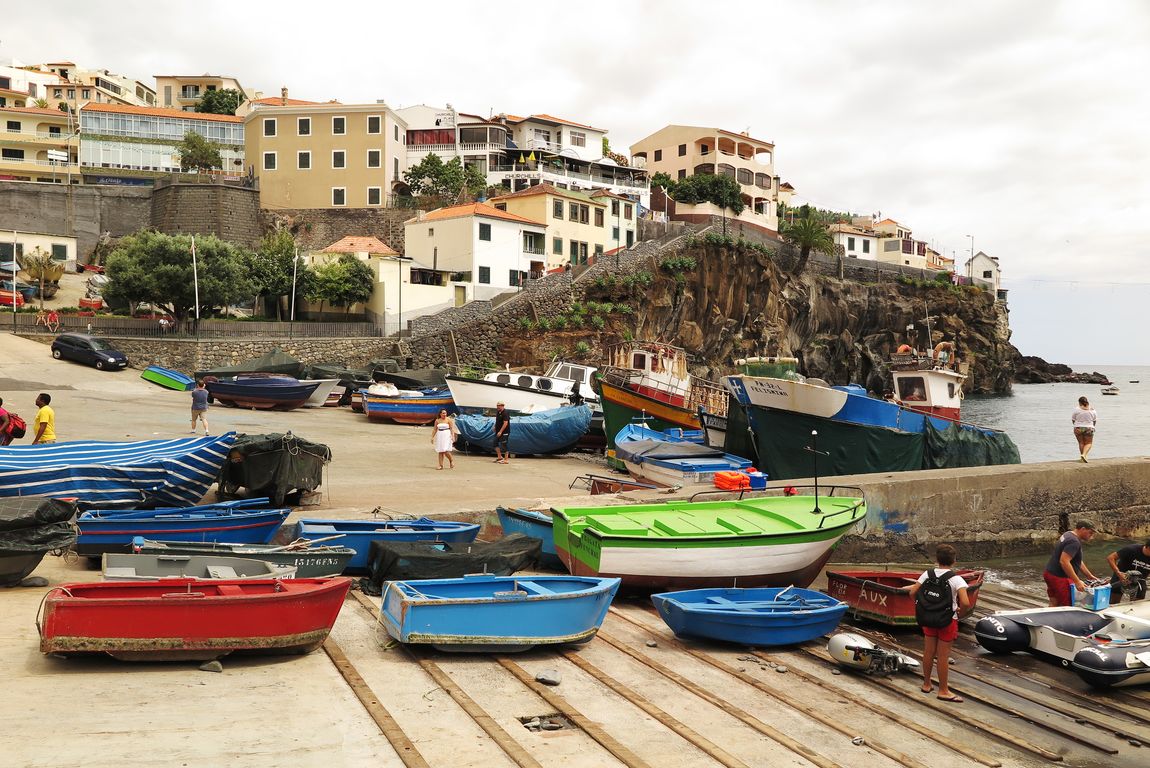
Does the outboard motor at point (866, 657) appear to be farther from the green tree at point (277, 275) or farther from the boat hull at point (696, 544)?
the green tree at point (277, 275)

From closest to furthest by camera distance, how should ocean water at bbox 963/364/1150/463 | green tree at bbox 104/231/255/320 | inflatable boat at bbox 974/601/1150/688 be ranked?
inflatable boat at bbox 974/601/1150/688 → green tree at bbox 104/231/255/320 → ocean water at bbox 963/364/1150/463

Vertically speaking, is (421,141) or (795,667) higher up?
(421,141)

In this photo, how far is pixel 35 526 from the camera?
927 centimetres

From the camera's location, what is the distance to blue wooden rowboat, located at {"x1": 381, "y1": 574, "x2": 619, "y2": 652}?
8156 mm

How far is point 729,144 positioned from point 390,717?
74.3 m

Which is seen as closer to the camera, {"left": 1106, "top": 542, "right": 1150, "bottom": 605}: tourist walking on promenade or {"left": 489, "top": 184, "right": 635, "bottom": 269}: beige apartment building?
{"left": 1106, "top": 542, "right": 1150, "bottom": 605}: tourist walking on promenade

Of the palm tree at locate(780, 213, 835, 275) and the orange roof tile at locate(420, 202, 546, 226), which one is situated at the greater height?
the palm tree at locate(780, 213, 835, 275)

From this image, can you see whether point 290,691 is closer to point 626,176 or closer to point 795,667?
point 795,667

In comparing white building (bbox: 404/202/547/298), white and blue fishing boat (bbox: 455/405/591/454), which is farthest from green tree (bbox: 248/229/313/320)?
white and blue fishing boat (bbox: 455/405/591/454)

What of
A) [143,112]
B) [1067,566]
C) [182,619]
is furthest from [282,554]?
[143,112]

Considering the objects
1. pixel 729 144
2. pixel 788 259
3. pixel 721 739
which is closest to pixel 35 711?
pixel 721 739

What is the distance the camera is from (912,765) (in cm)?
698

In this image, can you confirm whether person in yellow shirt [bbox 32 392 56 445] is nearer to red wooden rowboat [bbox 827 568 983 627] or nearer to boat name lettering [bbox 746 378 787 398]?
red wooden rowboat [bbox 827 568 983 627]

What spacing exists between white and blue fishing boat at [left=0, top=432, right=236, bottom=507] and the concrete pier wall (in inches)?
396
